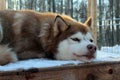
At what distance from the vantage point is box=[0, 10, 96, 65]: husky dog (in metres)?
1.97

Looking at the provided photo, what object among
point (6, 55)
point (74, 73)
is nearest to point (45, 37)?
point (6, 55)

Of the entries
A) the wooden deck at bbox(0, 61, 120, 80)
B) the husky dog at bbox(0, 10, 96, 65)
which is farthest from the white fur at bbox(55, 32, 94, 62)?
the wooden deck at bbox(0, 61, 120, 80)

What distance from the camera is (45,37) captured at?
79.8 inches

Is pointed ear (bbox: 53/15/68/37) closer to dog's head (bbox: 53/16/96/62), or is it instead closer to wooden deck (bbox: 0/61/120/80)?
dog's head (bbox: 53/16/96/62)

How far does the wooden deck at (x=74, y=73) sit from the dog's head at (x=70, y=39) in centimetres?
23

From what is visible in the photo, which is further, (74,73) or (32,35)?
(32,35)

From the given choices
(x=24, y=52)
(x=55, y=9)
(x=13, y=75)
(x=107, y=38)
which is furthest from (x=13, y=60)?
(x=107, y=38)

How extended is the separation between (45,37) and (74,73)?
514 millimetres

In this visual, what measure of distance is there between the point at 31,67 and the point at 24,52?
1.78 ft

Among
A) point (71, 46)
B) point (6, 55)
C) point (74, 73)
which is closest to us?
point (74, 73)

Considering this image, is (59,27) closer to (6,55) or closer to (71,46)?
(71,46)

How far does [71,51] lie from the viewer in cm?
197

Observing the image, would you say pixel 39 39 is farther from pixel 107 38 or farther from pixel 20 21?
pixel 107 38

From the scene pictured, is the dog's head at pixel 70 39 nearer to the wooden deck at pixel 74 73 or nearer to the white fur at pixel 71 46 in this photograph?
the white fur at pixel 71 46
